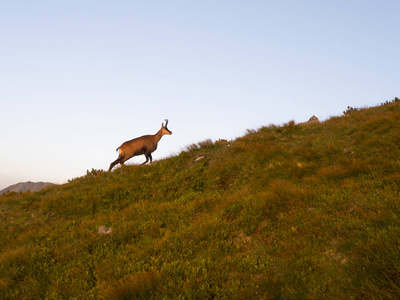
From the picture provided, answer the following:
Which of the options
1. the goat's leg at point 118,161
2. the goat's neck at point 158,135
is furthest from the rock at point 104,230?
the goat's neck at point 158,135

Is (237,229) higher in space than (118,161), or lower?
lower

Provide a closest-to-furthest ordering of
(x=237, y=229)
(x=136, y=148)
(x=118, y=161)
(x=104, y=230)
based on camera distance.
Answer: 1. (x=237, y=229)
2. (x=104, y=230)
3. (x=118, y=161)
4. (x=136, y=148)

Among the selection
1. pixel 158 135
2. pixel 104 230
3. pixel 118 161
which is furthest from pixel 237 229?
pixel 158 135

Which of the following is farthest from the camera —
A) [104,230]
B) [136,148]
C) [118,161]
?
[136,148]

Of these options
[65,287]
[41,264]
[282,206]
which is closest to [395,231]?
[282,206]

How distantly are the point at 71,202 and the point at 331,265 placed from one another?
33.1ft

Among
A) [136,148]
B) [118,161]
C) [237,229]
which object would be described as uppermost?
[136,148]

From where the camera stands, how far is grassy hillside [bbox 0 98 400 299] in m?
4.27

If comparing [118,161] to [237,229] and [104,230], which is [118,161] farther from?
[237,229]

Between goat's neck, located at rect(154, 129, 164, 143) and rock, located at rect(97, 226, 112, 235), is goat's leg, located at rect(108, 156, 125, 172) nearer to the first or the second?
goat's neck, located at rect(154, 129, 164, 143)

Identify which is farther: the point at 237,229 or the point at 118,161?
the point at 118,161

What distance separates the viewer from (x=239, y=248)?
5543 millimetres

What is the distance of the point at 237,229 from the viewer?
6.35m

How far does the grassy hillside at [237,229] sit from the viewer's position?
427 cm
